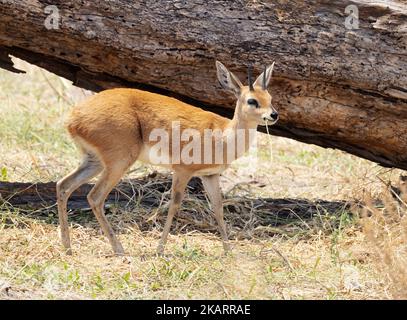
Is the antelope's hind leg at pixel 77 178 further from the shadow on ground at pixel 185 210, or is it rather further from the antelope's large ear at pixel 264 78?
the antelope's large ear at pixel 264 78

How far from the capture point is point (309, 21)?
7.02 metres

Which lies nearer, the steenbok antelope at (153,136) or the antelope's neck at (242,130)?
the steenbok antelope at (153,136)

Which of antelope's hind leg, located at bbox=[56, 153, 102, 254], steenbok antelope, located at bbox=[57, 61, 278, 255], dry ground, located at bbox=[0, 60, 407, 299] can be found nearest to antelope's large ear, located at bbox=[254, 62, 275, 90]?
steenbok antelope, located at bbox=[57, 61, 278, 255]

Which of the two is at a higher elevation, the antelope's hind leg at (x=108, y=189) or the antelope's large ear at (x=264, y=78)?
the antelope's large ear at (x=264, y=78)

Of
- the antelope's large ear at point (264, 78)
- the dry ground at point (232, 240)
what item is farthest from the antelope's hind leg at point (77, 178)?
the antelope's large ear at point (264, 78)

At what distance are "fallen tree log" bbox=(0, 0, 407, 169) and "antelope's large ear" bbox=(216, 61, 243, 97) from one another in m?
0.29

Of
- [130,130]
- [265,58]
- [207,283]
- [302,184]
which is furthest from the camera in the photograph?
[302,184]

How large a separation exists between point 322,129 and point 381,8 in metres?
1.09

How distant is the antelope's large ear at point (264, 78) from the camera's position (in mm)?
6787

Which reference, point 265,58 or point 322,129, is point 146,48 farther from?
point 322,129

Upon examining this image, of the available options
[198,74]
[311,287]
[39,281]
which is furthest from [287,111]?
[39,281]

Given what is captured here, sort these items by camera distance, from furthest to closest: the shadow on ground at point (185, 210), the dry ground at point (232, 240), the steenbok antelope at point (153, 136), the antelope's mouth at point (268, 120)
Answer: the shadow on ground at point (185, 210) → the antelope's mouth at point (268, 120) → the steenbok antelope at point (153, 136) → the dry ground at point (232, 240)

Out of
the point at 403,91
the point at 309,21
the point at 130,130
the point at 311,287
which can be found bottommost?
the point at 311,287

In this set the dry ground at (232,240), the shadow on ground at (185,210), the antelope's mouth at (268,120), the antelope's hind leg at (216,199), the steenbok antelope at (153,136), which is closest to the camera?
the dry ground at (232,240)
